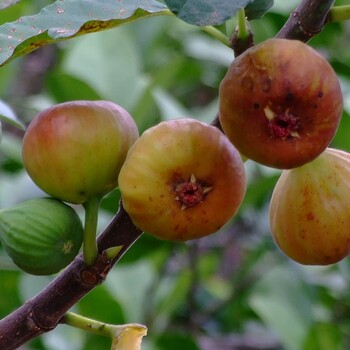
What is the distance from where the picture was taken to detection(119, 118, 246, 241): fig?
780 mm

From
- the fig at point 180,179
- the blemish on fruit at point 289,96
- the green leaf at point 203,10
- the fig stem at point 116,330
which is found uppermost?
the green leaf at point 203,10

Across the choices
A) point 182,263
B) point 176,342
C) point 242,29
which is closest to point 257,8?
point 242,29

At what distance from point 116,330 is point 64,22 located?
0.95ft

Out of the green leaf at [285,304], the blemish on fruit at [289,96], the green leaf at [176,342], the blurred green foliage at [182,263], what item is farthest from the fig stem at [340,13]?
the green leaf at [285,304]

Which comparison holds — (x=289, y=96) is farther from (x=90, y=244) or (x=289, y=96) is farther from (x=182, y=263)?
(x=182, y=263)

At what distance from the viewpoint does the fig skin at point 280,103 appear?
0.73m

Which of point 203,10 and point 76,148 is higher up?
point 203,10

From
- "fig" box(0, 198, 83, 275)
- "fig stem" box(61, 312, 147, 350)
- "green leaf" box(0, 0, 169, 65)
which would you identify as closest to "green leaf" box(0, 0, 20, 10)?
"green leaf" box(0, 0, 169, 65)

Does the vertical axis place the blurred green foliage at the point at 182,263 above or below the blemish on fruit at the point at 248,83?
below

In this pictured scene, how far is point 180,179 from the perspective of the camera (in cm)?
78

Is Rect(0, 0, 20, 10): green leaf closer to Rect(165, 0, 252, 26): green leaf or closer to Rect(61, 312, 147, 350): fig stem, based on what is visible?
Rect(165, 0, 252, 26): green leaf

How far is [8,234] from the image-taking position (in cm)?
86

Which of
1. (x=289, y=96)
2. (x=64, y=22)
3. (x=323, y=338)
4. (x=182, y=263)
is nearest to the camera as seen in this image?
(x=289, y=96)

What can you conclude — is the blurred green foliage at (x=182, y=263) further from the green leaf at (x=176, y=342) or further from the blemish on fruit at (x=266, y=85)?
the blemish on fruit at (x=266, y=85)
